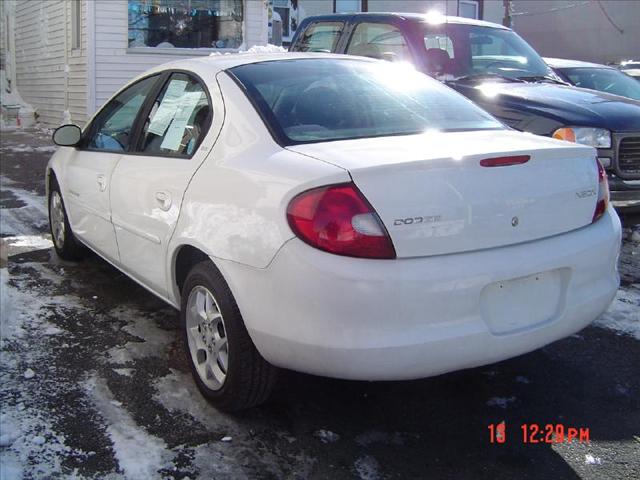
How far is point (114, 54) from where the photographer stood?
41.0 feet

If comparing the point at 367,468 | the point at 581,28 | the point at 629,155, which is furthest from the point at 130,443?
the point at 581,28

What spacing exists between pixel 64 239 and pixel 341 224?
11.2 ft

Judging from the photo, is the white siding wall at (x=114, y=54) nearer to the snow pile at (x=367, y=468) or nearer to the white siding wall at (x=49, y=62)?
the white siding wall at (x=49, y=62)

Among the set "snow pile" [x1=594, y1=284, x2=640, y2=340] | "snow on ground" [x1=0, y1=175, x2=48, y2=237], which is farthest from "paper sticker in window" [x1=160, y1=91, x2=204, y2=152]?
"snow on ground" [x1=0, y1=175, x2=48, y2=237]

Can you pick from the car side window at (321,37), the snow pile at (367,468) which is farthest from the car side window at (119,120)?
the car side window at (321,37)

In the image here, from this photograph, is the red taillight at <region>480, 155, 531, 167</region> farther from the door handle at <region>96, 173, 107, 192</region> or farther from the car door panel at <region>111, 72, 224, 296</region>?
the door handle at <region>96, 173, 107, 192</region>

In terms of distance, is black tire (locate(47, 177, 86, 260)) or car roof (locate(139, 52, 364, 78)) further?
black tire (locate(47, 177, 86, 260))

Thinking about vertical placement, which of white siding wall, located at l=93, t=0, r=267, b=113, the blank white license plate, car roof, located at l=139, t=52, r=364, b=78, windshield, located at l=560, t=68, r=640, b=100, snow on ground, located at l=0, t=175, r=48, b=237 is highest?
white siding wall, located at l=93, t=0, r=267, b=113

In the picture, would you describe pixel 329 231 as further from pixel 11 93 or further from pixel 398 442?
pixel 11 93

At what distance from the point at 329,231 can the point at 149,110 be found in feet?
6.30

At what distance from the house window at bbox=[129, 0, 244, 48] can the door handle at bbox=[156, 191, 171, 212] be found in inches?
392

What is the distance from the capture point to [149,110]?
4090 millimetres

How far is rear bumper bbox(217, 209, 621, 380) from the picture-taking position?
2.58 metres

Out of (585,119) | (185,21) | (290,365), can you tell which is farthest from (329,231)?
(185,21)
